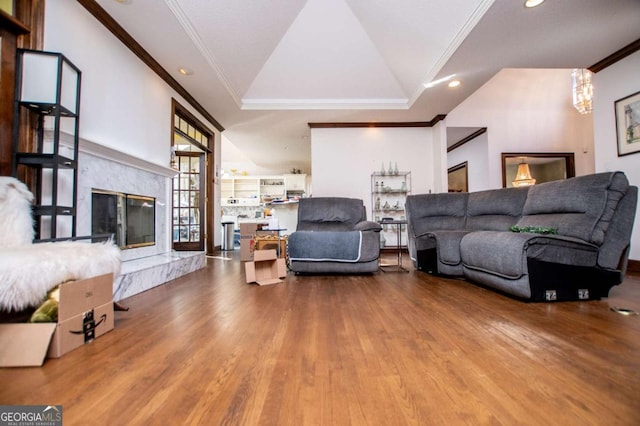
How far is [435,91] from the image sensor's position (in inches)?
156

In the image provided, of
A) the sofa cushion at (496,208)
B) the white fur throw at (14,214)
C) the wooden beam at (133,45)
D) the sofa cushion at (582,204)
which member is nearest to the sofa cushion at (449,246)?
the sofa cushion at (496,208)

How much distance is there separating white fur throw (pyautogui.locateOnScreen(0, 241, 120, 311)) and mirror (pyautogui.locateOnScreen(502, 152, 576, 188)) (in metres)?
6.26

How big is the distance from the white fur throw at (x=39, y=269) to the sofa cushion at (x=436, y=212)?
119 inches

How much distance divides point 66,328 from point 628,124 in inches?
207

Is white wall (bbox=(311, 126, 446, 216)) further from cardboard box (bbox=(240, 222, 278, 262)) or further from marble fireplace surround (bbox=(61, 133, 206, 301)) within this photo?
marble fireplace surround (bbox=(61, 133, 206, 301))

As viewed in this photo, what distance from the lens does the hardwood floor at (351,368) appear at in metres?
0.83

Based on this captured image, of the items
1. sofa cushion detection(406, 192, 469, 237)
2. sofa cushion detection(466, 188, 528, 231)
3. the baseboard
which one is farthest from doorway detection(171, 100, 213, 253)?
the baseboard

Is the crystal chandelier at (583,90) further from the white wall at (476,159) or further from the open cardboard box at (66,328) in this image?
the open cardboard box at (66,328)

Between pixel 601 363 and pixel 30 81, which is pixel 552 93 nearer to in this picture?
pixel 601 363

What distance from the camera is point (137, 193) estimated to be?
2.99 meters

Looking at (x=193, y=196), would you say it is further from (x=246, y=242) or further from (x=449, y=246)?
(x=449, y=246)

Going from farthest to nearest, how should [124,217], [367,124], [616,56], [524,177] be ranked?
[524,177]
[367,124]
[616,56]
[124,217]

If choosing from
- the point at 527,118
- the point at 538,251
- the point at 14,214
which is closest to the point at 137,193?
the point at 14,214

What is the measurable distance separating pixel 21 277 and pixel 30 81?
5.11 feet
